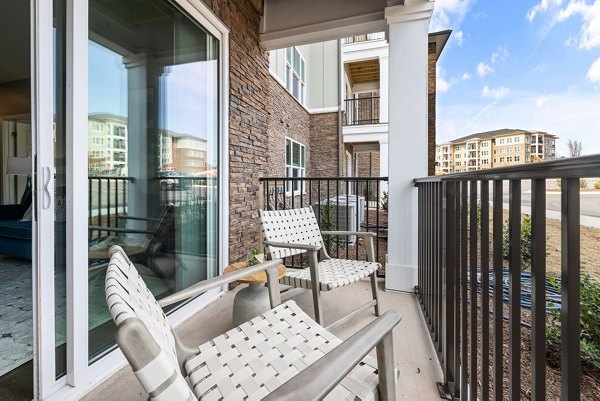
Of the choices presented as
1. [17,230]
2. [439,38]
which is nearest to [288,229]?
[17,230]

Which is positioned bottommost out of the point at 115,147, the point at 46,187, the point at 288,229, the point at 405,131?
the point at 288,229

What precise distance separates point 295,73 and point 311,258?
25.3ft

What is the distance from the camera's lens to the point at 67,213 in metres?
1.46

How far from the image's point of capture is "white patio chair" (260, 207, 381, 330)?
1913 mm

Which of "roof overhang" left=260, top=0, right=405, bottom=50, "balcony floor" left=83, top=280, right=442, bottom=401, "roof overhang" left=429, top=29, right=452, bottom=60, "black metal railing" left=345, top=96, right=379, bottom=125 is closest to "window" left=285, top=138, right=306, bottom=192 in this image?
"black metal railing" left=345, top=96, right=379, bottom=125

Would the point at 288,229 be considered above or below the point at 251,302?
above

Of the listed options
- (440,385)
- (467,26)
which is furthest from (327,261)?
(467,26)

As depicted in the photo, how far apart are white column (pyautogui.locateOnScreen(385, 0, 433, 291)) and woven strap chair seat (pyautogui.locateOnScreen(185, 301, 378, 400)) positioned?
182 centimetres

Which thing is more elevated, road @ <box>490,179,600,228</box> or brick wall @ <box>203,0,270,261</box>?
brick wall @ <box>203,0,270,261</box>

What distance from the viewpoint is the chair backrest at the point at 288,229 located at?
245 cm

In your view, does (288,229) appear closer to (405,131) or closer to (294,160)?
(405,131)

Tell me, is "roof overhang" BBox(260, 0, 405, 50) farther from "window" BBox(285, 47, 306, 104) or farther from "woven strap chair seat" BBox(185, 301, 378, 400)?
"window" BBox(285, 47, 306, 104)

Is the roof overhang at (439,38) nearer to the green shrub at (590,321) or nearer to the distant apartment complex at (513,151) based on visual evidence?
the distant apartment complex at (513,151)

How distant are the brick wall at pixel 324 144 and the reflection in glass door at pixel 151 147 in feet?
23.8
